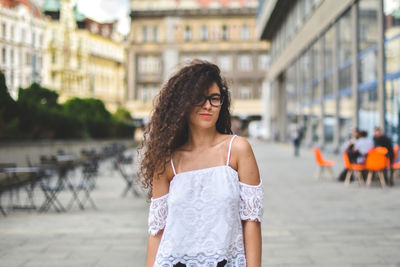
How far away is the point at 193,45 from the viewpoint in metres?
79.4

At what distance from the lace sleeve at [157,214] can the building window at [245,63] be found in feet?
258

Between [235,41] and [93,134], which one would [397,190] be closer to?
[93,134]

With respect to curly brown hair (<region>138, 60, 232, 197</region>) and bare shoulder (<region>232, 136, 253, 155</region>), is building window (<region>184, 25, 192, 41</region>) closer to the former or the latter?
curly brown hair (<region>138, 60, 232, 197</region>)

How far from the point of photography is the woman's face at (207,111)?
230 cm

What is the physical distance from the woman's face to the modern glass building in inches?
671

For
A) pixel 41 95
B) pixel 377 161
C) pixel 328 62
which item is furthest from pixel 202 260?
pixel 328 62

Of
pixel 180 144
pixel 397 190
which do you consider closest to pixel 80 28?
pixel 397 190

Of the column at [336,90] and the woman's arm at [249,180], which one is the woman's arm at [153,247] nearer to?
the woman's arm at [249,180]

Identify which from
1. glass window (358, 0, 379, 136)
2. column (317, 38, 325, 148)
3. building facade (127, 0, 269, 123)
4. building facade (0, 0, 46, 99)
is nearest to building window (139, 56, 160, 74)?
building facade (127, 0, 269, 123)

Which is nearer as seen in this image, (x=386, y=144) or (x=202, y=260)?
(x=202, y=260)

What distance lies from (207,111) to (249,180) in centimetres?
34

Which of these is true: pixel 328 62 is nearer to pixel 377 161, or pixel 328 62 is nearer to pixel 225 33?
pixel 377 161

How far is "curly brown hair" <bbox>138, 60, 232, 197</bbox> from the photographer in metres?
2.28

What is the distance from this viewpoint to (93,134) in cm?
3650
